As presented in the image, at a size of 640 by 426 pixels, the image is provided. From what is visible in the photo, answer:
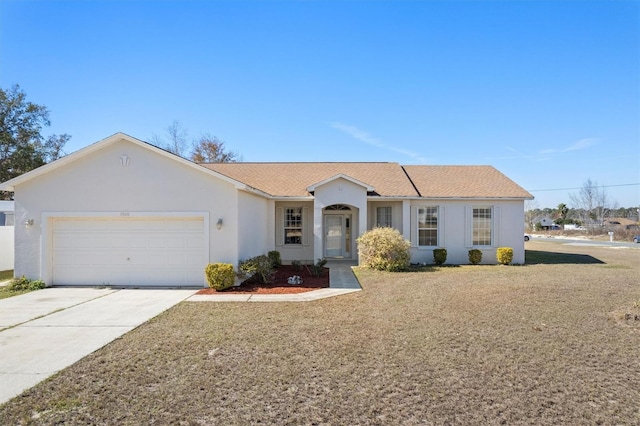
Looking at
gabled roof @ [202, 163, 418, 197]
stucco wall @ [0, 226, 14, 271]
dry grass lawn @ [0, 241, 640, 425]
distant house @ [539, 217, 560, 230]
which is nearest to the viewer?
dry grass lawn @ [0, 241, 640, 425]

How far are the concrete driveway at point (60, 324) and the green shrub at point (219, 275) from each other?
78 centimetres

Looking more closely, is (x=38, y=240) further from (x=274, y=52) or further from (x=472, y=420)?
(x=472, y=420)

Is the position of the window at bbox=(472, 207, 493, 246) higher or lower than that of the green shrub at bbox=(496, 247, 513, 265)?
higher

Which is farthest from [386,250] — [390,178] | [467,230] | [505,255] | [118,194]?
[118,194]

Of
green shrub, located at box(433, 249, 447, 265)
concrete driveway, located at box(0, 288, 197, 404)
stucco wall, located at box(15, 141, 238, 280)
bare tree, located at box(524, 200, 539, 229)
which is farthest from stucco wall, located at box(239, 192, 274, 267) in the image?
bare tree, located at box(524, 200, 539, 229)

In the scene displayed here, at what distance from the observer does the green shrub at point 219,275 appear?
421 inches

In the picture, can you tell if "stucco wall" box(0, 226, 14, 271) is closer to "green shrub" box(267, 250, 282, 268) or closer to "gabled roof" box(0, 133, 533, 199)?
"gabled roof" box(0, 133, 533, 199)

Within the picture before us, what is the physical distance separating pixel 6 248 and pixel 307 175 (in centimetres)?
1441

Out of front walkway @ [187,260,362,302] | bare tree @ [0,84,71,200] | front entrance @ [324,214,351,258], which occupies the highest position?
bare tree @ [0,84,71,200]

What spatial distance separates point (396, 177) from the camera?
18688 mm

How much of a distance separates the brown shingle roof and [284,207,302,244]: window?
20.4ft

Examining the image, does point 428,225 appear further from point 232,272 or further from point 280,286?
point 232,272

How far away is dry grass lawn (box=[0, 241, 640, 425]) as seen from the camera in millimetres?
3881

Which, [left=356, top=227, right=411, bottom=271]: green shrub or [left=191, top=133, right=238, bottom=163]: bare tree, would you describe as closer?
[left=356, top=227, right=411, bottom=271]: green shrub
